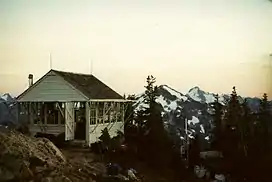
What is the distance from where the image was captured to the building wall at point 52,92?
243 centimetres

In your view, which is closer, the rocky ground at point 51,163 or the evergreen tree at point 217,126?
the rocky ground at point 51,163

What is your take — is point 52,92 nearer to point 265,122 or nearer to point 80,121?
point 80,121

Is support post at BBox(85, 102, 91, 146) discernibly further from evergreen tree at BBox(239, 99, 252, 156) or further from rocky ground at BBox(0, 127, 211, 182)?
evergreen tree at BBox(239, 99, 252, 156)

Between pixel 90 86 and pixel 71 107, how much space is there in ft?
0.47

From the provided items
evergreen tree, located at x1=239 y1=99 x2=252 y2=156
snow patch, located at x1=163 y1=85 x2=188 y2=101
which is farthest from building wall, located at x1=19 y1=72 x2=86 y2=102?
evergreen tree, located at x1=239 y1=99 x2=252 y2=156

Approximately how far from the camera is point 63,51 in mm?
2492

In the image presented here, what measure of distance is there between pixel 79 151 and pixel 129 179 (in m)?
0.29

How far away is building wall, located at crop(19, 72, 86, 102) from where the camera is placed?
243 cm

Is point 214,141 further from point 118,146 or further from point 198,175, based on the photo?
point 118,146

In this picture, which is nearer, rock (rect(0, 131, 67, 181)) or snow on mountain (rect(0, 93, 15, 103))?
rock (rect(0, 131, 67, 181))

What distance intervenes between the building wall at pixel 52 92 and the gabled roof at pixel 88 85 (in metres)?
0.02

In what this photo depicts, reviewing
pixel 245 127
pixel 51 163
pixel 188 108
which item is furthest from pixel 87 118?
pixel 245 127

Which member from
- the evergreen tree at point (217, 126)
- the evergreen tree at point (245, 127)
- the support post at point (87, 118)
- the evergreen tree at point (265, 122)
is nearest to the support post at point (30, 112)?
the support post at point (87, 118)

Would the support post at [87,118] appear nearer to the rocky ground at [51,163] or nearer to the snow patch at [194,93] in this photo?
the rocky ground at [51,163]
